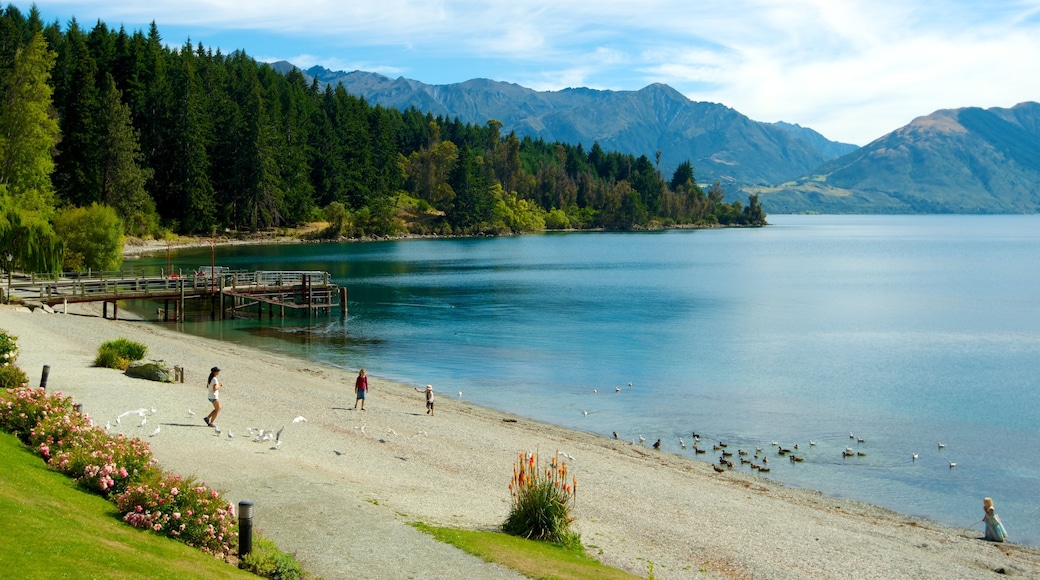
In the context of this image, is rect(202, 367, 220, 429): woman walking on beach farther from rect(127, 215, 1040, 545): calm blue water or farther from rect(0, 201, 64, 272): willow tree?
rect(0, 201, 64, 272): willow tree

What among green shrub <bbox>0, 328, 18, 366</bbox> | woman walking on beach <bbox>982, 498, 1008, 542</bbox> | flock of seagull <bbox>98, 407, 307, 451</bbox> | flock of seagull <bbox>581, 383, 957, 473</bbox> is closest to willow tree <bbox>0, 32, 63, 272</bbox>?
green shrub <bbox>0, 328, 18, 366</bbox>

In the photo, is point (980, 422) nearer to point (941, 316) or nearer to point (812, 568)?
point (812, 568)

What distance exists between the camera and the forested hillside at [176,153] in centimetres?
7569

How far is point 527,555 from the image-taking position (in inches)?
640

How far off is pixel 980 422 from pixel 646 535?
2381cm

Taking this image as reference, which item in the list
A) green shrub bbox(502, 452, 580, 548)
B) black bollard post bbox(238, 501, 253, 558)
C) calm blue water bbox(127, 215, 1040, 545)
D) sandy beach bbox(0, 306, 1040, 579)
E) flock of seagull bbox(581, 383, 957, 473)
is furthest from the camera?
calm blue water bbox(127, 215, 1040, 545)

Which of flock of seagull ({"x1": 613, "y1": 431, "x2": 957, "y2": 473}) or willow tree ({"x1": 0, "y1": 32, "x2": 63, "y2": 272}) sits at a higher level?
willow tree ({"x1": 0, "y1": 32, "x2": 63, "y2": 272})

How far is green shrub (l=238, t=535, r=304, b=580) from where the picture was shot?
46.1ft

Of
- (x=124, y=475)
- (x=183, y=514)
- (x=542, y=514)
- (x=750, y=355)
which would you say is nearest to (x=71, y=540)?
(x=183, y=514)

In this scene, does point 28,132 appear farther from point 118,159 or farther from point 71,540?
point 71,540

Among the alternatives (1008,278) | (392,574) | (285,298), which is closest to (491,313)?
(285,298)

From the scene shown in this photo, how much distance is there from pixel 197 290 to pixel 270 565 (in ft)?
174

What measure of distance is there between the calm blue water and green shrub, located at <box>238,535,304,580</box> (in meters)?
18.7

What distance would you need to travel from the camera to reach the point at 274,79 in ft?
578
